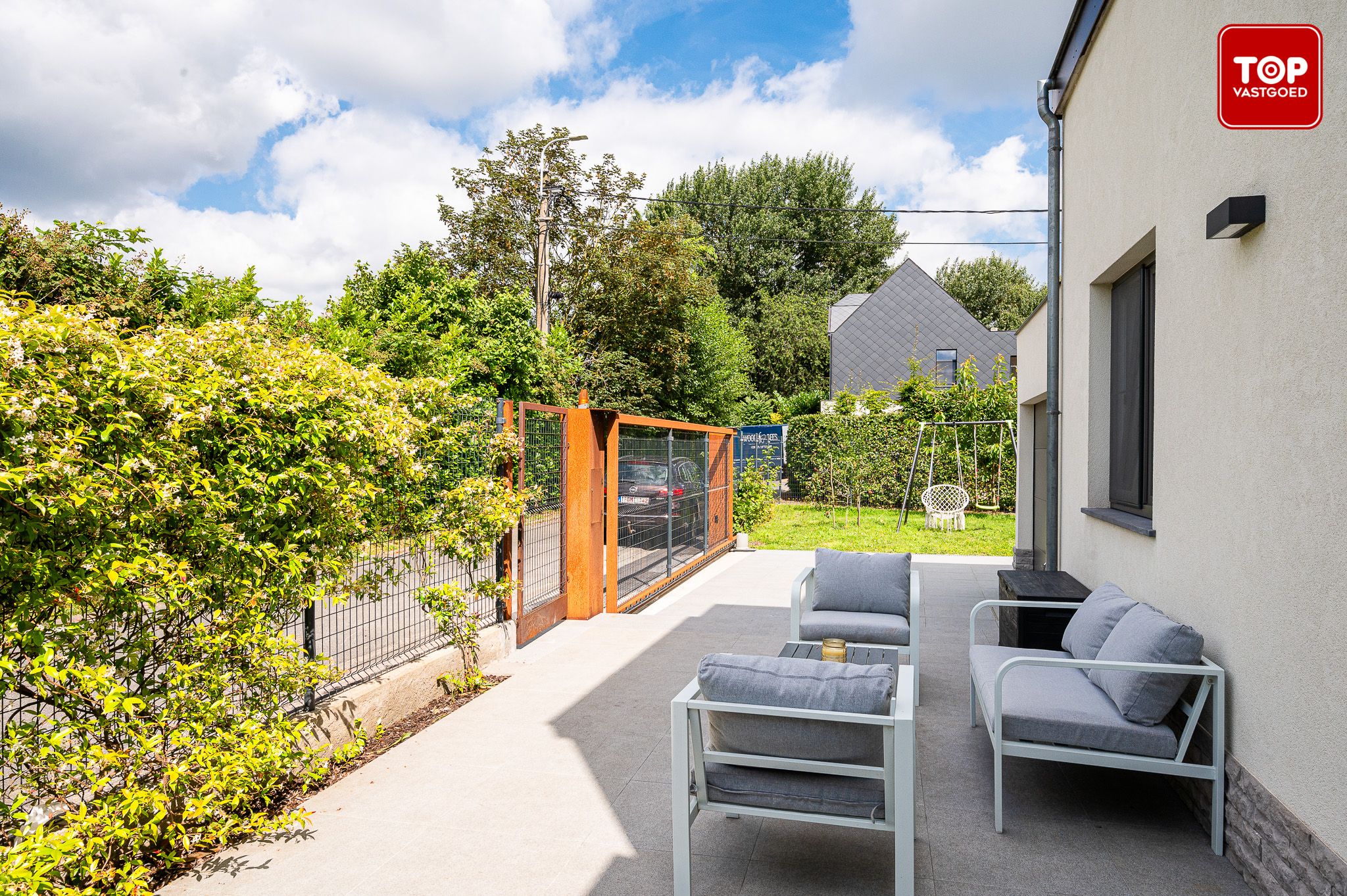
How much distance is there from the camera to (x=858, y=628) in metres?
4.97

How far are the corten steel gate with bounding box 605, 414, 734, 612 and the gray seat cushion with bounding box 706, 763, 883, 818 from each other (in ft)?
15.0

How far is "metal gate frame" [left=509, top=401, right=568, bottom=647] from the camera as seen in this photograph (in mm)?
5859

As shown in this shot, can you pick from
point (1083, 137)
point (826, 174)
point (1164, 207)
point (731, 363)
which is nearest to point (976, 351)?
point (731, 363)

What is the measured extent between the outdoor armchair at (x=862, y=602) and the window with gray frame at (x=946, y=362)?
23663 mm

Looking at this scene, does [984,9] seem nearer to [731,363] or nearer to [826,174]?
[731,363]

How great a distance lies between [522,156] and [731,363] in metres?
8.53

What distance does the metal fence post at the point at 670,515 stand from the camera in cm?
871

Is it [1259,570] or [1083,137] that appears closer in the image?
[1259,570]

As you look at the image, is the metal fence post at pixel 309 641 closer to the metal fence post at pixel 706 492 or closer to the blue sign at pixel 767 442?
the metal fence post at pixel 706 492

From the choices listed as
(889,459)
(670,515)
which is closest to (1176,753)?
(670,515)

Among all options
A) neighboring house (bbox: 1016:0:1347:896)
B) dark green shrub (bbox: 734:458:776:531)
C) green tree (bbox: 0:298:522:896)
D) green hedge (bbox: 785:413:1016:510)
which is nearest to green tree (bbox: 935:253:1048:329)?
green hedge (bbox: 785:413:1016:510)

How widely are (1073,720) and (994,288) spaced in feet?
126

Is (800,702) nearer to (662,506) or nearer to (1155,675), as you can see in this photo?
(1155,675)

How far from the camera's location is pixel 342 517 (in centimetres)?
348
